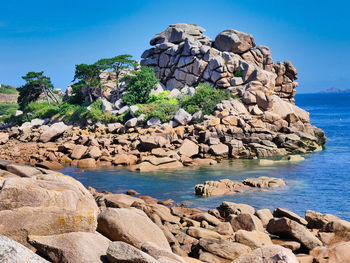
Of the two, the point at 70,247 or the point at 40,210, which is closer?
the point at 70,247

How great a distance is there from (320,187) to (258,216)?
370 inches

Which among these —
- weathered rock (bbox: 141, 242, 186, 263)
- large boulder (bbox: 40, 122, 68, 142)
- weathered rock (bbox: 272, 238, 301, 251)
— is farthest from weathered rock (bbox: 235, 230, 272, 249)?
large boulder (bbox: 40, 122, 68, 142)

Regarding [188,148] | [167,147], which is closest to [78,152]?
[167,147]

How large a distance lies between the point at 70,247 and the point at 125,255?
1.10 m

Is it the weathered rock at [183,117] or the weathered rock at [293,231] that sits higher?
the weathered rock at [183,117]

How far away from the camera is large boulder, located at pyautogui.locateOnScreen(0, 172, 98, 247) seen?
7.67m

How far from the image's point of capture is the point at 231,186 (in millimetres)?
22641

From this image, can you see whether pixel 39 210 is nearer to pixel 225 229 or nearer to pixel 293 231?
pixel 225 229

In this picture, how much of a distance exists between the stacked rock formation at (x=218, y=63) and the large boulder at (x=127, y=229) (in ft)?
123

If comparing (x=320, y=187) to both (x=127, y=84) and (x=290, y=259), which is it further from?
(x=127, y=84)

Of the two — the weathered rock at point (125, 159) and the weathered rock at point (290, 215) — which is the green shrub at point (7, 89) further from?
the weathered rock at point (290, 215)

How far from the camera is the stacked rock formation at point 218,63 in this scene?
47.9m

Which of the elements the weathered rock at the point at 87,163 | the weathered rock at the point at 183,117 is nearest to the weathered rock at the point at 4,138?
the weathered rock at the point at 87,163

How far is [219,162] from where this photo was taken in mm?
32625
